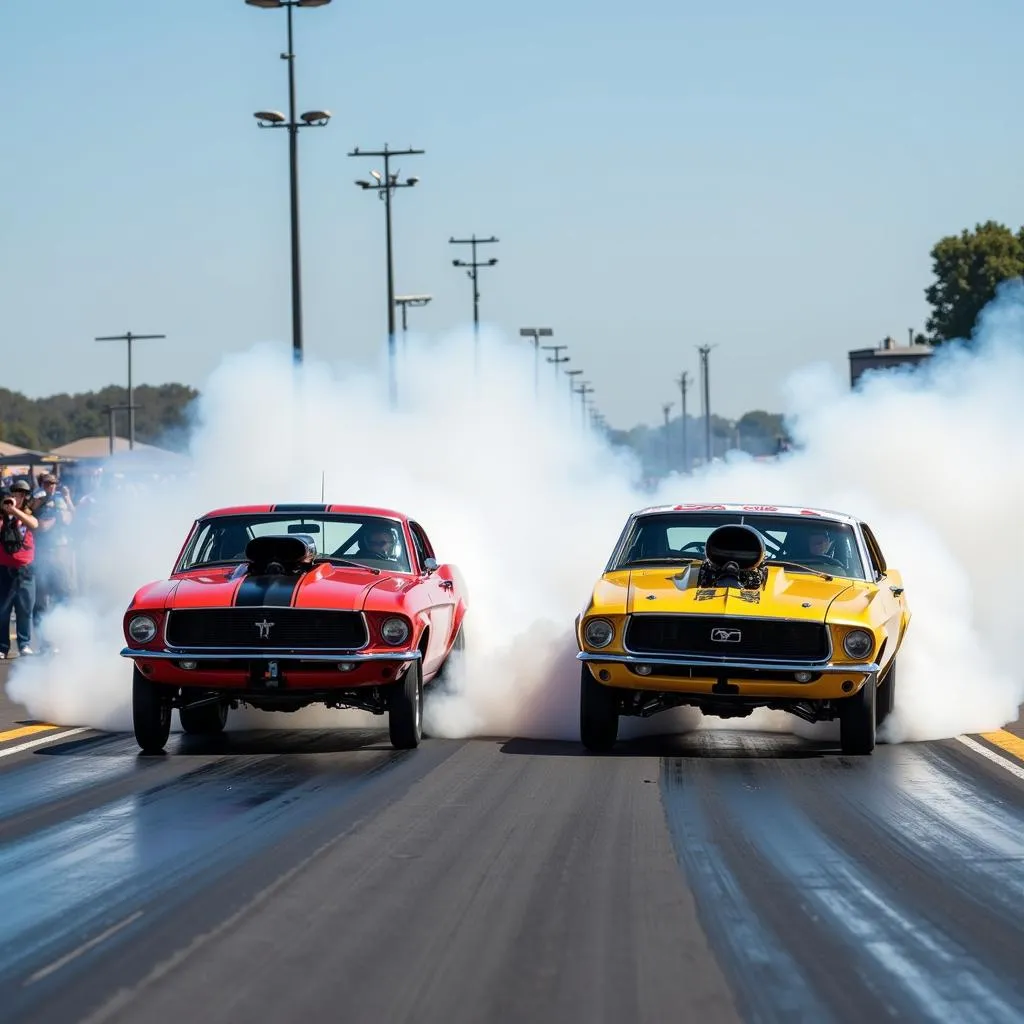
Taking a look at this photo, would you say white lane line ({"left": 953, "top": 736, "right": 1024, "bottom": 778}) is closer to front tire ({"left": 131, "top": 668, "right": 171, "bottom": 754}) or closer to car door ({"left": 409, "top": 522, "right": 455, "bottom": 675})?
car door ({"left": 409, "top": 522, "right": 455, "bottom": 675})

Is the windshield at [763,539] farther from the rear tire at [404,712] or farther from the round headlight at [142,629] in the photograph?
the round headlight at [142,629]

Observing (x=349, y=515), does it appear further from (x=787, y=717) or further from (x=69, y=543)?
(x=69, y=543)

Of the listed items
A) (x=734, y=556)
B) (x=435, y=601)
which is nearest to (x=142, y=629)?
(x=435, y=601)

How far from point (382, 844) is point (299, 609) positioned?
3666mm

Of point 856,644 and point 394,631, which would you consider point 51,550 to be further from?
point 856,644

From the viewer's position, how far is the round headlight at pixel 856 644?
11828 mm

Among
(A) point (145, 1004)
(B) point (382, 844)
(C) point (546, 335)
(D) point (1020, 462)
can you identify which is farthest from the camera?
(C) point (546, 335)

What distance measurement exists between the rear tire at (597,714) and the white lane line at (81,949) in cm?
544

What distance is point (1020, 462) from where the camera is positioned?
22.3 metres

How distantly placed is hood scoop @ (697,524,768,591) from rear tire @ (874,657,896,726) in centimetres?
120

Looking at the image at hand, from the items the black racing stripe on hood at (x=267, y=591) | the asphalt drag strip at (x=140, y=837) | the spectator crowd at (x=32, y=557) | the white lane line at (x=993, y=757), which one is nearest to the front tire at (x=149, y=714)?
the asphalt drag strip at (x=140, y=837)

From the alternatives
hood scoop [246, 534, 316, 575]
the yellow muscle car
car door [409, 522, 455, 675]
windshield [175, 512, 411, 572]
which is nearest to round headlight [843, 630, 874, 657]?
the yellow muscle car

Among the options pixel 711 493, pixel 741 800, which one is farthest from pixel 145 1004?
pixel 711 493

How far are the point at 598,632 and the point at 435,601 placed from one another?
1.60 m
